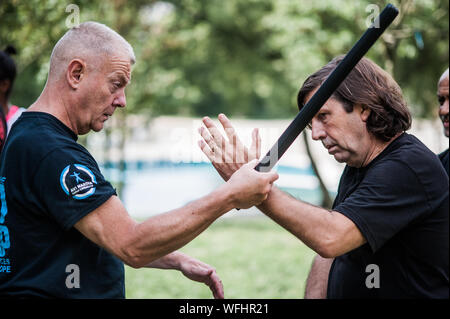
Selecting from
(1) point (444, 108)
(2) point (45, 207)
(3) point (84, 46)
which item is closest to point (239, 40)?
(1) point (444, 108)

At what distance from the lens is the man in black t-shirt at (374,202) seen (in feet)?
8.67

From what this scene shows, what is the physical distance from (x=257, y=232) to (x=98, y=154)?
5302 mm

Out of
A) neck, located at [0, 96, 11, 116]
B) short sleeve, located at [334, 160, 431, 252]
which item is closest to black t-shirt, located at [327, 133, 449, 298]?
short sleeve, located at [334, 160, 431, 252]

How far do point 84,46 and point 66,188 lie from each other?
30.5 inches

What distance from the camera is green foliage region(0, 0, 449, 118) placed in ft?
28.3

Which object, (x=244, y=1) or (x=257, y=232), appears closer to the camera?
(x=257, y=232)

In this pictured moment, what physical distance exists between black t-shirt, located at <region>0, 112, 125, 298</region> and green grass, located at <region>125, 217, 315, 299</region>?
4534 millimetres

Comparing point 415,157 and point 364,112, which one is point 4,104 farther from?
point 415,157

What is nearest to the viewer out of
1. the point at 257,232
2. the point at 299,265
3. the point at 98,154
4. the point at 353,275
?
the point at 353,275

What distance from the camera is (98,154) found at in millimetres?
15656

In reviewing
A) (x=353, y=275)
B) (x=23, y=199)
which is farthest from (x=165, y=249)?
(x=353, y=275)

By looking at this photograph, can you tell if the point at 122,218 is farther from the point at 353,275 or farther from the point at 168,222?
the point at 353,275

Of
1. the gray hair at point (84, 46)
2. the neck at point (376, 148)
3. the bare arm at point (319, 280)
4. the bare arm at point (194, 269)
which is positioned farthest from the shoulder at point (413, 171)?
the gray hair at point (84, 46)
